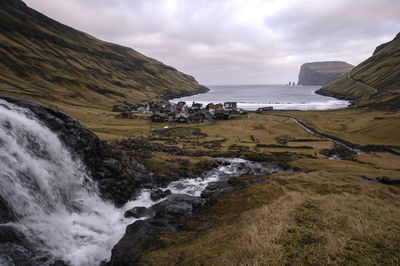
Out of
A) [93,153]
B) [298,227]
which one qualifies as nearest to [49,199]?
[93,153]

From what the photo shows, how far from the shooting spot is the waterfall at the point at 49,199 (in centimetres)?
1551

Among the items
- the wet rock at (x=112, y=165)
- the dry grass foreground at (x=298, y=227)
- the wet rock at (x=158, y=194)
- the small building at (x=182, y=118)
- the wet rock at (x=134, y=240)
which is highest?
the small building at (x=182, y=118)

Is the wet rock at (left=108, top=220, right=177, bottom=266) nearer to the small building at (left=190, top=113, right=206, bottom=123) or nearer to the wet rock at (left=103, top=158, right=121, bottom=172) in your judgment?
the wet rock at (left=103, top=158, right=121, bottom=172)

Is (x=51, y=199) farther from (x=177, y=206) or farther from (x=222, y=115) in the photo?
(x=222, y=115)

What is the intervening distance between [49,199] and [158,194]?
1243cm

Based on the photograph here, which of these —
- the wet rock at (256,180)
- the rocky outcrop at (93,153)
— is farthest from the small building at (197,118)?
the rocky outcrop at (93,153)

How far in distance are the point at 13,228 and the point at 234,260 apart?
15556 mm

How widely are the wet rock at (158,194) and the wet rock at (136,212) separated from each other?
3.18 metres

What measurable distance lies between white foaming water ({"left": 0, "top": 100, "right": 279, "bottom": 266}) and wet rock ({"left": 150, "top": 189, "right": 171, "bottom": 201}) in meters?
0.75

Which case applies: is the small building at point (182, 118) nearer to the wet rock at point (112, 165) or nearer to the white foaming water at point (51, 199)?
the wet rock at point (112, 165)

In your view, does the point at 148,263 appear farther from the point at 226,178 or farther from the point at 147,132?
the point at 147,132

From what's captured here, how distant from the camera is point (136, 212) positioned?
2320 centimetres

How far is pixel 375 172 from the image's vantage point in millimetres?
37438

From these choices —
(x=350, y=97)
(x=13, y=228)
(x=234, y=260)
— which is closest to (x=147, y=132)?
(x=13, y=228)
